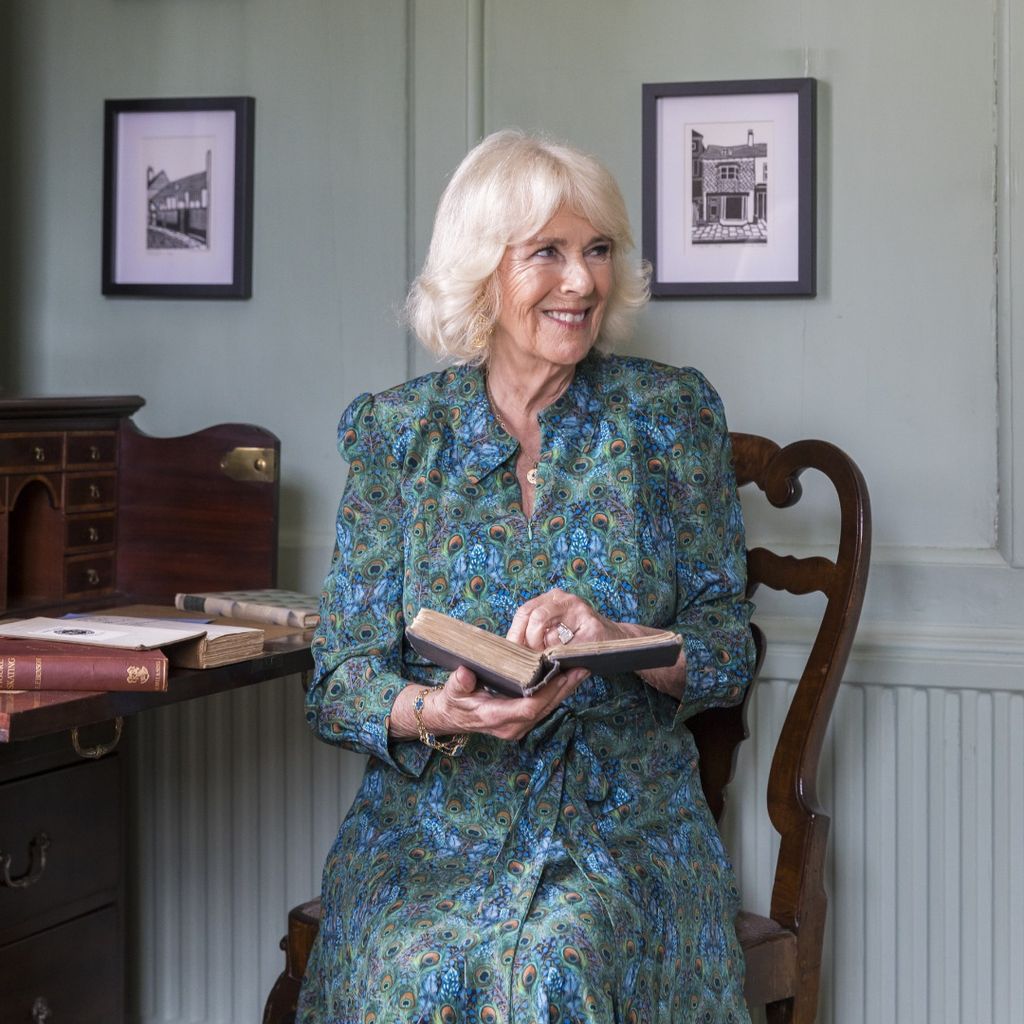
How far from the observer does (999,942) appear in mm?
A: 2564

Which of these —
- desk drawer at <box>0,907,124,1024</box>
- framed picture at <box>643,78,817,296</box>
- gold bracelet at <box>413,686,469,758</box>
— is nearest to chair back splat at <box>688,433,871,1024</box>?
framed picture at <box>643,78,817,296</box>

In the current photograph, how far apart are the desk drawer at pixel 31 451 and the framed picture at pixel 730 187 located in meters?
1.16

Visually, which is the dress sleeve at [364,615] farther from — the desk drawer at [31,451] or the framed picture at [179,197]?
the framed picture at [179,197]

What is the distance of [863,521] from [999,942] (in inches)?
34.6

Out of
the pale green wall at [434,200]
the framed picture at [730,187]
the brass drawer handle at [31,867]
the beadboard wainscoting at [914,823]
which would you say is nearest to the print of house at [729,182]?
the framed picture at [730,187]

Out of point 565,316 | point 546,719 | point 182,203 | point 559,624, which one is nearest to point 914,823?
point 546,719

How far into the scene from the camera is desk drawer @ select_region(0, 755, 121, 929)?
2.32 meters

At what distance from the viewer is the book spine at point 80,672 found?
181 cm

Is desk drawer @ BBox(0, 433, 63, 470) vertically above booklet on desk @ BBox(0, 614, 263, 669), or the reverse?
desk drawer @ BBox(0, 433, 63, 470)

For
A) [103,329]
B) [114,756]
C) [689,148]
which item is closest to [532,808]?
[114,756]

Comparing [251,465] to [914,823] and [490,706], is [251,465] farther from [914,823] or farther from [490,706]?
[914,823]

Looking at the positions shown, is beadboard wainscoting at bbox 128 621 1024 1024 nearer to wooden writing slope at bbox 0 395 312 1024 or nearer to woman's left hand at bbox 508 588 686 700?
woman's left hand at bbox 508 588 686 700

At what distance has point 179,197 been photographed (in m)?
2.92

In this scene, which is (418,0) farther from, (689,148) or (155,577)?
(155,577)
